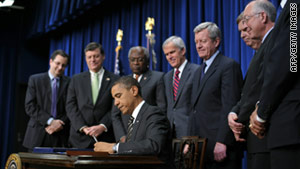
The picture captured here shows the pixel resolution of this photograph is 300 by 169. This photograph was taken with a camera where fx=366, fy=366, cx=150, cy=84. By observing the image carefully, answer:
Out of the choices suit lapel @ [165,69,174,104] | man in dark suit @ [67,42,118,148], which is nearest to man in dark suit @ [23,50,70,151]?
man in dark suit @ [67,42,118,148]

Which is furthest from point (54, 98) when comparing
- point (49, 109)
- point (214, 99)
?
point (214, 99)

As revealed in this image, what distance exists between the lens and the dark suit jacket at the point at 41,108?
192 inches

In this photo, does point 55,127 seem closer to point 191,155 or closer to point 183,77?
point 183,77

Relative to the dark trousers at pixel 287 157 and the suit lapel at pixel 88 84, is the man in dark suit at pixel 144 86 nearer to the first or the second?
the suit lapel at pixel 88 84

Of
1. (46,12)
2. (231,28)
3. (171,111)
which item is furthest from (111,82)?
(46,12)

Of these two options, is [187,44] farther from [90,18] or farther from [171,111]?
[90,18]

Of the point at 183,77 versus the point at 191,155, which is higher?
the point at 183,77

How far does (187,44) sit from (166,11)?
2.95 ft

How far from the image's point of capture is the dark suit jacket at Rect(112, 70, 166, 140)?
4.11 m

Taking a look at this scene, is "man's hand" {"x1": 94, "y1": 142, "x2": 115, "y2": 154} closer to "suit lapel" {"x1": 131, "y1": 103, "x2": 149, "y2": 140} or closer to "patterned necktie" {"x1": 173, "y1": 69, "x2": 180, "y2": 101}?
"suit lapel" {"x1": 131, "y1": 103, "x2": 149, "y2": 140}

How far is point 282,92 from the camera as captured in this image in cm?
174

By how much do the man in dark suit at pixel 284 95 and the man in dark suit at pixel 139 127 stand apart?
87cm

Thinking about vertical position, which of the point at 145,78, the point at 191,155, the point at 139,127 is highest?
the point at 145,78

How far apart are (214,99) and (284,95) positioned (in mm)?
1531
